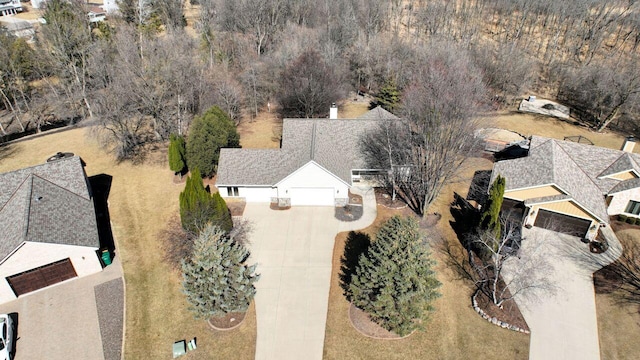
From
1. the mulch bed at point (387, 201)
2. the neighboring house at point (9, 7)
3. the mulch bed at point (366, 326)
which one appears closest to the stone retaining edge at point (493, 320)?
the mulch bed at point (366, 326)

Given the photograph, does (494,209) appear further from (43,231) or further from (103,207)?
→ (103,207)

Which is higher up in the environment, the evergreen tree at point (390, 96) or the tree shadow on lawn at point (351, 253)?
the evergreen tree at point (390, 96)

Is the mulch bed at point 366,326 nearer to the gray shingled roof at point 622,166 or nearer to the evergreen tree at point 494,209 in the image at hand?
the evergreen tree at point 494,209

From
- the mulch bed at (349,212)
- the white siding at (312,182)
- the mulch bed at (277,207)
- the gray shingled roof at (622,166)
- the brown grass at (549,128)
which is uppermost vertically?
the gray shingled roof at (622,166)

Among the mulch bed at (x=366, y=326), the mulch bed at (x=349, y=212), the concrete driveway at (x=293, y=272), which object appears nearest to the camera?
the concrete driveway at (x=293, y=272)

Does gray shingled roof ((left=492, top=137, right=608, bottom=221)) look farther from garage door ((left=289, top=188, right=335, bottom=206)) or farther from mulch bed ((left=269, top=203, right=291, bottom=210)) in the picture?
mulch bed ((left=269, top=203, right=291, bottom=210))

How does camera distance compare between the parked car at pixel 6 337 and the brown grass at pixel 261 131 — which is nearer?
the parked car at pixel 6 337
